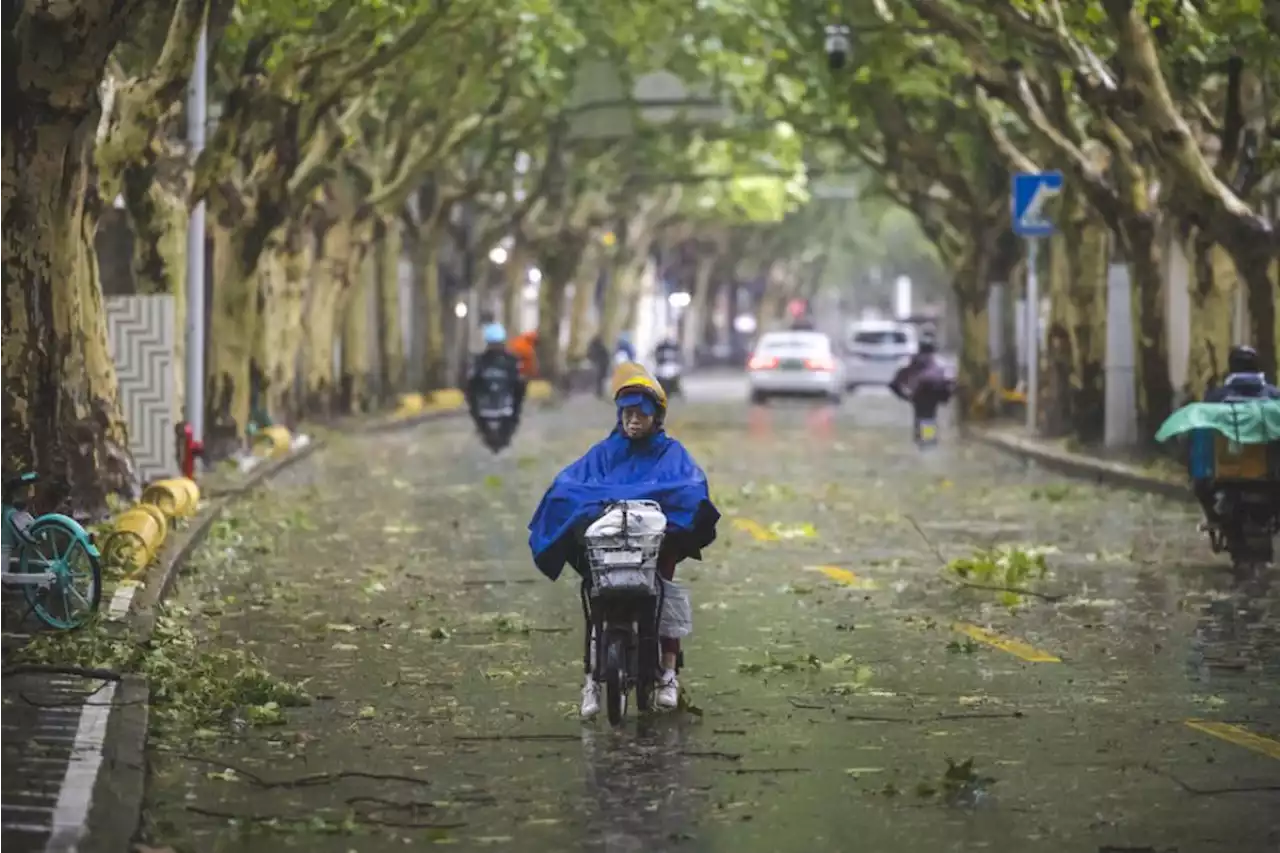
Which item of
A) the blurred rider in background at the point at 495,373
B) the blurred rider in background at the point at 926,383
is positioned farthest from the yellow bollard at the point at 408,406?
the blurred rider in background at the point at 926,383

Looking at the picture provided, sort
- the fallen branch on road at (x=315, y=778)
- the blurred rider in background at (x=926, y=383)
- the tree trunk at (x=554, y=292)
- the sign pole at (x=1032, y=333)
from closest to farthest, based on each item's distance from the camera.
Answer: the fallen branch on road at (x=315, y=778), the sign pole at (x=1032, y=333), the blurred rider in background at (x=926, y=383), the tree trunk at (x=554, y=292)

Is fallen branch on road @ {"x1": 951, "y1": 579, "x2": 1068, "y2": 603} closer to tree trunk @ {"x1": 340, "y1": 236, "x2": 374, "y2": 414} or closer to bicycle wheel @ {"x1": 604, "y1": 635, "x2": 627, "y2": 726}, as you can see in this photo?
bicycle wheel @ {"x1": 604, "y1": 635, "x2": 627, "y2": 726}

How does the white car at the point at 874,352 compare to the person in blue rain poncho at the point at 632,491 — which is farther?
the white car at the point at 874,352

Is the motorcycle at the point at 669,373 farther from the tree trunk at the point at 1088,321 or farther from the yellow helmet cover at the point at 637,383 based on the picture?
the yellow helmet cover at the point at 637,383

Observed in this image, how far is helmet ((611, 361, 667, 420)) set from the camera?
10938mm

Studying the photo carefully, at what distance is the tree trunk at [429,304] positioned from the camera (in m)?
50.3

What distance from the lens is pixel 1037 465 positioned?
32.8 meters

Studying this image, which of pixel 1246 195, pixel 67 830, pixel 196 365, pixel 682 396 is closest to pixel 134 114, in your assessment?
pixel 196 365

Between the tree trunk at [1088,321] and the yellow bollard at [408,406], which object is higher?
the tree trunk at [1088,321]

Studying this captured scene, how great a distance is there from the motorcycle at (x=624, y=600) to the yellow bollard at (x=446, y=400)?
39.4 meters

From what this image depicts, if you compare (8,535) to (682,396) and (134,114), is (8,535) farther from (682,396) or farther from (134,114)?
(682,396)

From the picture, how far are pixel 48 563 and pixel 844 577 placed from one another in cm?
605

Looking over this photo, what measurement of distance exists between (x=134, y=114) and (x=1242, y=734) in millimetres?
12804

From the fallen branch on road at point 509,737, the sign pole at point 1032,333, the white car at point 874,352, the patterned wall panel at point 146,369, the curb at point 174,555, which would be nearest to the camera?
the fallen branch on road at point 509,737
